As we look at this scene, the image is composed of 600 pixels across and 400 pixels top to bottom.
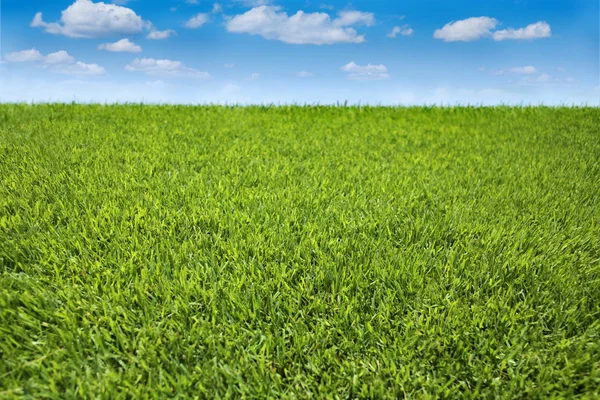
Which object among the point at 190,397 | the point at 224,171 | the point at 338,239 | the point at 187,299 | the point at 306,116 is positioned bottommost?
the point at 190,397

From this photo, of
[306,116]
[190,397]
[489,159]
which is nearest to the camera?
[190,397]

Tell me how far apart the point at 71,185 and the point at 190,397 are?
8.06 feet

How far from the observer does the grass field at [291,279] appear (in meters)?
1.76

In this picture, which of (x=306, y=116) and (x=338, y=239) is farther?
(x=306, y=116)

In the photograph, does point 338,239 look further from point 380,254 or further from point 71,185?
point 71,185

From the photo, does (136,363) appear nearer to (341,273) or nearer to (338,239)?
(341,273)

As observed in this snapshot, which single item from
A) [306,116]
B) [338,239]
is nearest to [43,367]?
[338,239]

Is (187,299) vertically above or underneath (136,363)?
above

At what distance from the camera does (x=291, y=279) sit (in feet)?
7.47

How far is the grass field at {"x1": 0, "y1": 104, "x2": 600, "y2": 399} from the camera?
1756mm

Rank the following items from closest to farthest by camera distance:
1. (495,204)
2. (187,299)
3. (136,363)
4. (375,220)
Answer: (136,363) < (187,299) < (375,220) < (495,204)

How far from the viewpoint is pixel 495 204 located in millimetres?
3453

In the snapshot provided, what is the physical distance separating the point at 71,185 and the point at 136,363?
2.16m

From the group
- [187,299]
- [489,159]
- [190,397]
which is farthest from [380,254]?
[489,159]
